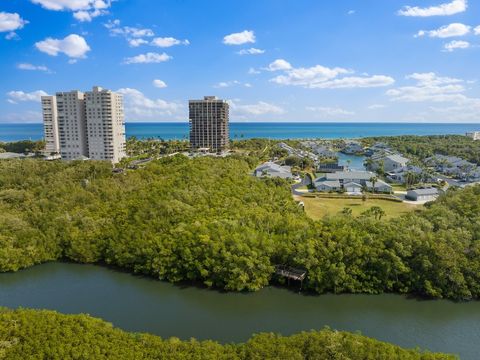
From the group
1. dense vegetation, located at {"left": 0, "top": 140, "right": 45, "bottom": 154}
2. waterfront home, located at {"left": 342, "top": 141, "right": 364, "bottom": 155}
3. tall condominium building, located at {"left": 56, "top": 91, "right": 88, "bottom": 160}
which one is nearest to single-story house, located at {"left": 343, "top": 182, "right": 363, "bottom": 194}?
tall condominium building, located at {"left": 56, "top": 91, "right": 88, "bottom": 160}

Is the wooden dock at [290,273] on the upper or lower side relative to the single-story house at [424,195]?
lower

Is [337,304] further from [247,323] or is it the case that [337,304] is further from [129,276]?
[129,276]

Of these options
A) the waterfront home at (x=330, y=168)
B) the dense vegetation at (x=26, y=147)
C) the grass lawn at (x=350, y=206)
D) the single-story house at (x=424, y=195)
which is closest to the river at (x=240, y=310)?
the grass lawn at (x=350, y=206)

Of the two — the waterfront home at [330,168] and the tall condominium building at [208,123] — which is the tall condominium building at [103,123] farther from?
the waterfront home at [330,168]

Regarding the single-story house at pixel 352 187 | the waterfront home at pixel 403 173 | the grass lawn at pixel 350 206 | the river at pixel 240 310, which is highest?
the waterfront home at pixel 403 173

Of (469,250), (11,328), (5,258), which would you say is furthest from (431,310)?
(5,258)

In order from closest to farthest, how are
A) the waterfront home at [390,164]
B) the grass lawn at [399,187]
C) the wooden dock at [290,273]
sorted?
the wooden dock at [290,273] → the grass lawn at [399,187] → the waterfront home at [390,164]

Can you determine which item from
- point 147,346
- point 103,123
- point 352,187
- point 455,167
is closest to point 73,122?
point 103,123
